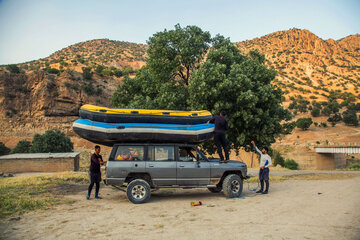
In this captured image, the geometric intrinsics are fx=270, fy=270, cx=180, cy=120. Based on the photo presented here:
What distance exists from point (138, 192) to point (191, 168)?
1.95 metres

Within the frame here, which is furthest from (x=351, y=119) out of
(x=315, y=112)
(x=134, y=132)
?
(x=134, y=132)

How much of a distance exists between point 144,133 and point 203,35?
12722 mm

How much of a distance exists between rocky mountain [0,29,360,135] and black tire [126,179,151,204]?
10.9 meters

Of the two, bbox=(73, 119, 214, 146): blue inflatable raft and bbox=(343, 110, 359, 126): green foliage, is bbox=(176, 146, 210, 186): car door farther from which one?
bbox=(343, 110, 359, 126): green foliage

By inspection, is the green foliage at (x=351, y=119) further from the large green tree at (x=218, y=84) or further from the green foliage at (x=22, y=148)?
the green foliage at (x=22, y=148)

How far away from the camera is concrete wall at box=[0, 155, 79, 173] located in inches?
944

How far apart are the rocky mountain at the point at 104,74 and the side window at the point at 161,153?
968 centimetres

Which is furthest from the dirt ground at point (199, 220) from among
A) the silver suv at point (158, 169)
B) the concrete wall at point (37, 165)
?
the concrete wall at point (37, 165)

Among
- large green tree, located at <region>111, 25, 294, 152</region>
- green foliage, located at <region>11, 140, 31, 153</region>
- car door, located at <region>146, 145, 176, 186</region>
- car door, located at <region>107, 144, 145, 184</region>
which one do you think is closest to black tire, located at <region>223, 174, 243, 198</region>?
car door, located at <region>146, 145, 176, 186</region>

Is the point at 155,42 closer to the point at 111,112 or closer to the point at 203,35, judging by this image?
the point at 203,35

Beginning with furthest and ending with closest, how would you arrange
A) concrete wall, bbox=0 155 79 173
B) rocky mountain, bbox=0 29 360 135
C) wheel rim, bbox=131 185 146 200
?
rocky mountain, bbox=0 29 360 135, concrete wall, bbox=0 155 79 173, wheel rim, bbox=131 185 146 200

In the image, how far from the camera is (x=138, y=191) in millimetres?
8992

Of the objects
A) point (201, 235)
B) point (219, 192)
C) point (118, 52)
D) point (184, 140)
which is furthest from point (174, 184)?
A: point (118, 52)

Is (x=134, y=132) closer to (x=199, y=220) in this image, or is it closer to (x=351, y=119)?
(x=199, y=220)
